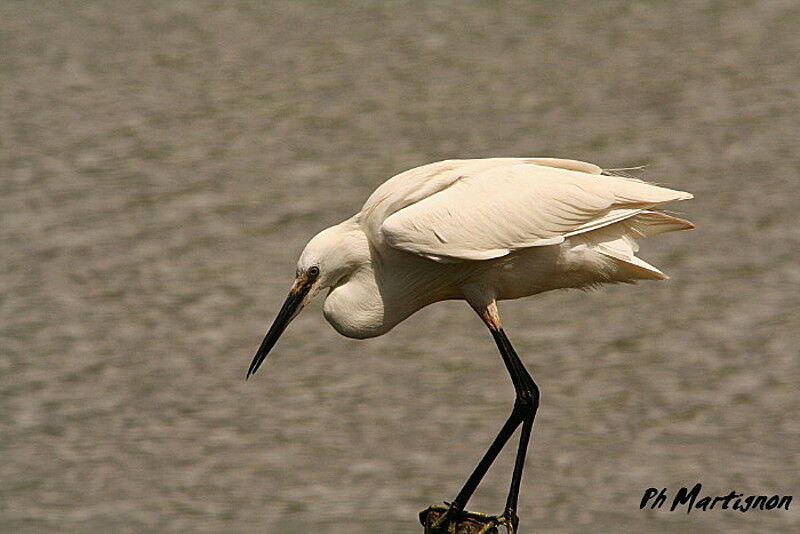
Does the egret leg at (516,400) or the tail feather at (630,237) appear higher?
the tail feather at (630,237)

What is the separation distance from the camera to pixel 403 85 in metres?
14.7

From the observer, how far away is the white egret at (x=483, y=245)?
17.6 ft

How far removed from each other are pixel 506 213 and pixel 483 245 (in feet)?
0.47

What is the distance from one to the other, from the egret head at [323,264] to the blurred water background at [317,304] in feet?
13.8

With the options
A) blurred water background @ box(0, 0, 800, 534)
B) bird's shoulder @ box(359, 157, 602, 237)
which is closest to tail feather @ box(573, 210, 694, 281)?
bird's shoulder @ box(359, 157, 602, 237)

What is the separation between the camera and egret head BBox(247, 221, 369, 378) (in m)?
5.43

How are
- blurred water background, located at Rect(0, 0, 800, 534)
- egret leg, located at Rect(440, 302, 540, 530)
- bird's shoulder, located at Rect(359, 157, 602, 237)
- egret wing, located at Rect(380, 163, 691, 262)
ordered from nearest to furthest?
egret wing, located at Rect(380, 163, 691, 262)
bird's shoulder, located at Rect(359, 157, 602, 237)
egret leg, located at Rect(440, 302, 540, 530)
blurred water background, located at Rect(0, 0, 800, 534)

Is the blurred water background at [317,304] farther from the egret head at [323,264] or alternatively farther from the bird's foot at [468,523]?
the egret head at [323,264]

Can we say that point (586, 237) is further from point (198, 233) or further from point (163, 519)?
point (198, 233)

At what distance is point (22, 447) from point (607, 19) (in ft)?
24.9

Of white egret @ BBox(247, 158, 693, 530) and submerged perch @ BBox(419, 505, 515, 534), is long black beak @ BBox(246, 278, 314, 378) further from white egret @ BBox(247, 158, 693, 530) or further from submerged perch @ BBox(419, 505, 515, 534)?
submerged perch @ BBox(419, 505, 515, 534)

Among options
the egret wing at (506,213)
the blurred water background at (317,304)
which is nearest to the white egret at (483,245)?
the egret wing at (506,213)

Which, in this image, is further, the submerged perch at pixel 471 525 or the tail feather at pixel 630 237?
the tail feather at pixel 630 237

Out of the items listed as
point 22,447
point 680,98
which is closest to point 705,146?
point 680,98
